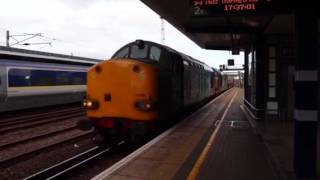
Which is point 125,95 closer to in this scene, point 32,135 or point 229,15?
point 229,15

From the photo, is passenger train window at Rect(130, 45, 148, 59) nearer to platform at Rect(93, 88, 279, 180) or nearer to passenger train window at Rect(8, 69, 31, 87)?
platform at Rect(93, 88, 279, 180)

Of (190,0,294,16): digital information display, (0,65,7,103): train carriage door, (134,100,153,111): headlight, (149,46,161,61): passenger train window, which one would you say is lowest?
(134,100,153,111): headlight

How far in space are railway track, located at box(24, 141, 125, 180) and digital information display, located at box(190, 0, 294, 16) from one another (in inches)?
157

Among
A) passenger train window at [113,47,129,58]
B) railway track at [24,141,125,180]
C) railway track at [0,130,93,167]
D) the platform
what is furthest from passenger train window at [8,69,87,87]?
railway track at [24,141,125,180]

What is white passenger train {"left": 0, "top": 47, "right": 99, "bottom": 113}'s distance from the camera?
22.2m

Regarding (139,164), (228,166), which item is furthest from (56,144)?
(228,166)

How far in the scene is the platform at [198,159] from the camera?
8273mm

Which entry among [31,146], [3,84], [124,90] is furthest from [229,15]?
[3,84]

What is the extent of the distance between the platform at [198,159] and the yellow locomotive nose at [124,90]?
3.10 feet

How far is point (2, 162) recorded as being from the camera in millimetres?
10727

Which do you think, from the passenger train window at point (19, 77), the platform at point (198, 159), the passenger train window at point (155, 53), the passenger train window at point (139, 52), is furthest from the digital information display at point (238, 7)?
the passenger train window at point (19, 77)

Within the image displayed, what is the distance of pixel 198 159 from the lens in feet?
31.7

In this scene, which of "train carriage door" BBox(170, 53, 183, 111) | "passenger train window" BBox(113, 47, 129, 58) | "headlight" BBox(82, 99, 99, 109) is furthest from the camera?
"train carriage door" BBox(170, 53, 183, 111)

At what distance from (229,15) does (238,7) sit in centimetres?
32
